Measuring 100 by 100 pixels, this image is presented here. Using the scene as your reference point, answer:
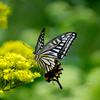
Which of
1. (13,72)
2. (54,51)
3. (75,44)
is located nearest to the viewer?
(13,72)

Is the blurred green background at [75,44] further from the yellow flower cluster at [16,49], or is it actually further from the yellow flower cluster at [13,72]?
the yellow flower cluster at [13,72]

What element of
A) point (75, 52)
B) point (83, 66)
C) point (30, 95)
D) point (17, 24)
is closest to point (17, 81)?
point (30, 95)

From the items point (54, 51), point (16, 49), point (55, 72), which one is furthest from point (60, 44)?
point (16, 49)

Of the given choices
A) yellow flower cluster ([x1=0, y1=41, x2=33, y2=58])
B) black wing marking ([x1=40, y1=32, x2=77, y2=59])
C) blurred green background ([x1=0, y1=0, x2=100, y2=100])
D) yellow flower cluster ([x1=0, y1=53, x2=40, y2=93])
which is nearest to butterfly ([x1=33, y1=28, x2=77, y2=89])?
black wing marking ([x1=40, y1=32, x2=77, y2=59])

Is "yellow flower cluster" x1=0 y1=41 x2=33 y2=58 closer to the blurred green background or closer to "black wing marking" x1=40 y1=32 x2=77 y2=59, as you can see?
the blurred green background

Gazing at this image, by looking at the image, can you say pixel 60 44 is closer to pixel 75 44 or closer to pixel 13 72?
pixel 13 72

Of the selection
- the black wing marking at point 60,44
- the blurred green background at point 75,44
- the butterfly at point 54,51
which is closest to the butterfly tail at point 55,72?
the butterfly at point 54,51
